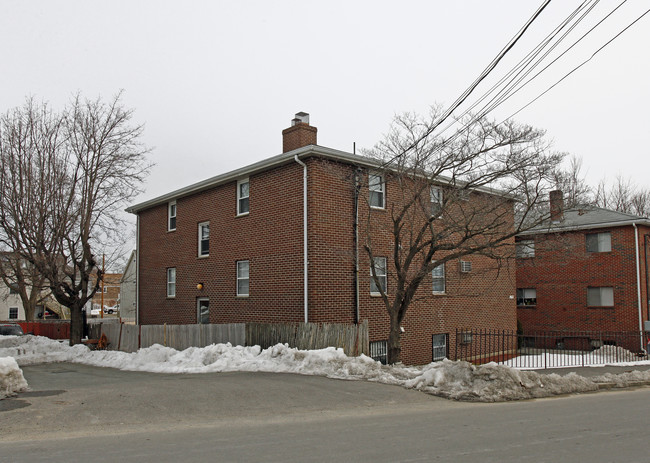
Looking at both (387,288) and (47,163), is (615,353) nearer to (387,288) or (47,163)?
(387,288)

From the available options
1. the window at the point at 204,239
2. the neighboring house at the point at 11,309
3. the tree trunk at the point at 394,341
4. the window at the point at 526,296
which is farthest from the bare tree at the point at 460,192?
the neighboring house at the point at 11,309

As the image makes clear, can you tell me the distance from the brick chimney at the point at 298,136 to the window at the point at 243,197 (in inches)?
75.1

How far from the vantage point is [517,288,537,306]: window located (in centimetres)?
3030

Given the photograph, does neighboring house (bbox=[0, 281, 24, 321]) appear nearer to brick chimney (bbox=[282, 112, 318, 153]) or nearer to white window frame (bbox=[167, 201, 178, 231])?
white window frame (bbox=[167, 201, 178, 231])

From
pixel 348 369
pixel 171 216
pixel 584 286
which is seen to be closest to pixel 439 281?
pixel 348 369

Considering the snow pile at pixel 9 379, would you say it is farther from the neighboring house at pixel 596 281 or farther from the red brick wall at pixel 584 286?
the neighboring house at pixel 596 281

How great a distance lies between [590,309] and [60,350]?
2455 cm

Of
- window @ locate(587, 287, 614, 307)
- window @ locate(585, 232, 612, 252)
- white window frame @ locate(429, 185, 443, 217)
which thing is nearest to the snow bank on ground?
window @ locate(587, 287, 614, 307)

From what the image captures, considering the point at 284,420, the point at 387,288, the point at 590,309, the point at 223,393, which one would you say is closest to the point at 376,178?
the point at 387,288

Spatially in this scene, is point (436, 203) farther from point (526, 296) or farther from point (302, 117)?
point (526, 296)

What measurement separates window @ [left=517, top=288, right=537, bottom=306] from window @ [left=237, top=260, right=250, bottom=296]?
18.1 metres

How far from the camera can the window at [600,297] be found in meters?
27.1

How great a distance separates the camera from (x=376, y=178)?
18.7m

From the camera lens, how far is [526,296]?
101ft
